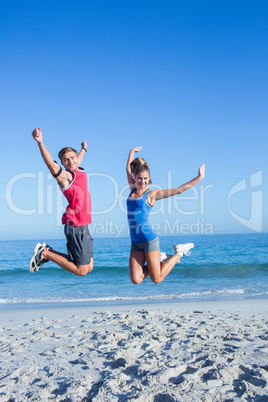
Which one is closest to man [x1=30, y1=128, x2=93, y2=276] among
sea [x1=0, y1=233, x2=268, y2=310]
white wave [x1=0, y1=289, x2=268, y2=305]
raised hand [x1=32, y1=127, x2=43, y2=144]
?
raised hand [x1=32, y1=127, x2=43, y2=144]

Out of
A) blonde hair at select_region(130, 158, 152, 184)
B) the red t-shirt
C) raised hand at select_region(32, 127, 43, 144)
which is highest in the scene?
raised hand at select_region(32, 127, 43, 144)

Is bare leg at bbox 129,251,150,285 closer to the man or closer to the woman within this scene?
the woman

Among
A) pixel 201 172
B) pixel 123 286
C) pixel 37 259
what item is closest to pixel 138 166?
pixel 201 172

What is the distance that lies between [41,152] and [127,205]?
1.38 metres

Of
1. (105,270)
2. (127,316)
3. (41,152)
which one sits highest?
(41,152)

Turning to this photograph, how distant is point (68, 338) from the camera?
23.1ft

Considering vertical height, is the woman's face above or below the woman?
above

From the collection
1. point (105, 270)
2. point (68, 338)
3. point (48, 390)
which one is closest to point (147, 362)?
point (48, 390)

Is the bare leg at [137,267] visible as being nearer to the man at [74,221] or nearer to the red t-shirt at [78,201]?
the man at [74,221]

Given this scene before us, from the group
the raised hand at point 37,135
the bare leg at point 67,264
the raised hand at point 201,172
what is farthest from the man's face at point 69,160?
→ the raised hand at point 201,172

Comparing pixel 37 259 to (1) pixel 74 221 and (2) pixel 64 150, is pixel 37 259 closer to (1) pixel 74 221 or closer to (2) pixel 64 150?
(1) pixel 74 221

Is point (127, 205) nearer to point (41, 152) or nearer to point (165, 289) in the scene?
point (41, 152)

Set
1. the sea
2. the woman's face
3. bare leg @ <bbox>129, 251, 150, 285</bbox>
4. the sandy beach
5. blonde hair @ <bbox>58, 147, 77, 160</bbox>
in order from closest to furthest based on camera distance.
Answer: the sandy beach < blonde hair @ <bbox>58, 147, 77, 160</bbox> < the woman's face < bare leg @ <bbox>129, 251, 150, 285</bbox> < the sea

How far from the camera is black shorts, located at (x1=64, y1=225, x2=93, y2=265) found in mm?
4927
